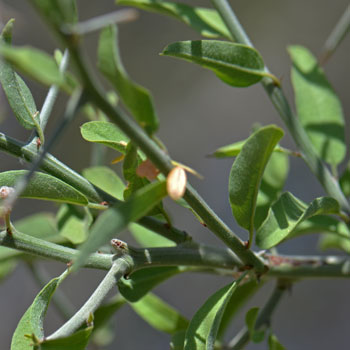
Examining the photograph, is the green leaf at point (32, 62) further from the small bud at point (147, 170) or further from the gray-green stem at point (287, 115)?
the gray-green stem at point (287, 115)

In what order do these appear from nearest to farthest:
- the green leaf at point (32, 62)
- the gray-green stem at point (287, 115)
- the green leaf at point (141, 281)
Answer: the green leaf at point (32, 62) → the green leaf at point (141, 281) → the gray-green stem at point (287, 115)

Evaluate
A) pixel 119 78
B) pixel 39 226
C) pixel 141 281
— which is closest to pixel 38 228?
pixel 39 226

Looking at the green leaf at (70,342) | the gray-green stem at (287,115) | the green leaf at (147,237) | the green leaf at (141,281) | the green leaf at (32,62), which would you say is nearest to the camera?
the green leaf at (32,62)

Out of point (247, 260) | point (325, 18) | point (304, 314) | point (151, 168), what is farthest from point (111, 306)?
point (325, 18)

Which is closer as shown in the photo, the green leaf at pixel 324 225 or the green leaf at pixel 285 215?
the green leaf at pixel 285 215

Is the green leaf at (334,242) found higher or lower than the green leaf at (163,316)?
higher

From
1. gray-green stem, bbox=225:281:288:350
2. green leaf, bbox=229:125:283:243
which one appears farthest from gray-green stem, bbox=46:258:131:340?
gray-green stem, bbox=225:281:288:350

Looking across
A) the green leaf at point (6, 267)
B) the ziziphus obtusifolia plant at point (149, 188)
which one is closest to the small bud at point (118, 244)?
the ziziphus obtusifolia plant at point (149, 188)

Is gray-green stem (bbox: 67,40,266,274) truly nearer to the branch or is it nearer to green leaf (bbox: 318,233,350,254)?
the branch

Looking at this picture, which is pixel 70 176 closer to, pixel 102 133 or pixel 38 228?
pixel 102 133
